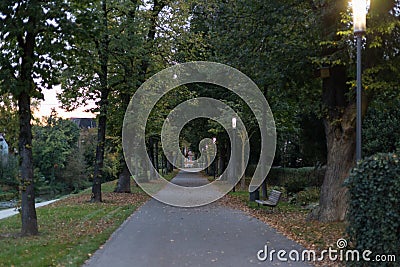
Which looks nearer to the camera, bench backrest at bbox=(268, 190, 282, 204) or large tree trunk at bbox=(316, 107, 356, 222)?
large tree trunk at bbox=(316, 107, 356, 222)

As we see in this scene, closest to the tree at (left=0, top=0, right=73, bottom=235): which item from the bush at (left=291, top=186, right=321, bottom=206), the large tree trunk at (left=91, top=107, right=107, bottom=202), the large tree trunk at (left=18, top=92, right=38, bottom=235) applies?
the large tree trunk at (left=18, top=92, right=38, bottom=235)

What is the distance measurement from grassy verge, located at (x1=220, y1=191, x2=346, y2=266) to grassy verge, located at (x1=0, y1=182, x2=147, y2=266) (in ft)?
13.6

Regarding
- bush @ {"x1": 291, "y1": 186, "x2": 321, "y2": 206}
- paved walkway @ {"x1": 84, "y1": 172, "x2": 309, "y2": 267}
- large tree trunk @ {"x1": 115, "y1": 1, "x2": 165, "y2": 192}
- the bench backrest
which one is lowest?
bush @ {"x1": 291, "y1": 186, "x2": 321, "y2": 206}

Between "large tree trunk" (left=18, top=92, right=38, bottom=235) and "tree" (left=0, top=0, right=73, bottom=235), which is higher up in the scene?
"tree" (left=0, top=0, right=73, bottom=235)

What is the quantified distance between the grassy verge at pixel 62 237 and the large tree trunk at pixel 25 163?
37 centimetres

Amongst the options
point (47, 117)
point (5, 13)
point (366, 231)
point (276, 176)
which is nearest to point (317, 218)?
point (366, 231)

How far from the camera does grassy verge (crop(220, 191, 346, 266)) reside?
1022cm

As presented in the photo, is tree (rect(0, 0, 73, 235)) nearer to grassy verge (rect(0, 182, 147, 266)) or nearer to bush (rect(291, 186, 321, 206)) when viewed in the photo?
grassy verge (rect(0, 182, 147, 266))

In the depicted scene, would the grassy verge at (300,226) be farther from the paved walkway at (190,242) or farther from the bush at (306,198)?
the bush at (306,198)

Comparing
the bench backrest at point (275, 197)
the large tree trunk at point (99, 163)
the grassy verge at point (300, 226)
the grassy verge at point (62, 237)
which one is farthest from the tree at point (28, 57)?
the large tree trunk at point (99, 163)

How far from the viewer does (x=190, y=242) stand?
1053cm

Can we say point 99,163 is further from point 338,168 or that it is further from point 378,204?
point 378,204

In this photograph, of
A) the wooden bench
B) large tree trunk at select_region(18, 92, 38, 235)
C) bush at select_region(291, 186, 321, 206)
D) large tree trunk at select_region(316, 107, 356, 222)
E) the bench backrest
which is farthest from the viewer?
bush at select_region(291, 186, 321, 206)

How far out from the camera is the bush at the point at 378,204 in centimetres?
668
